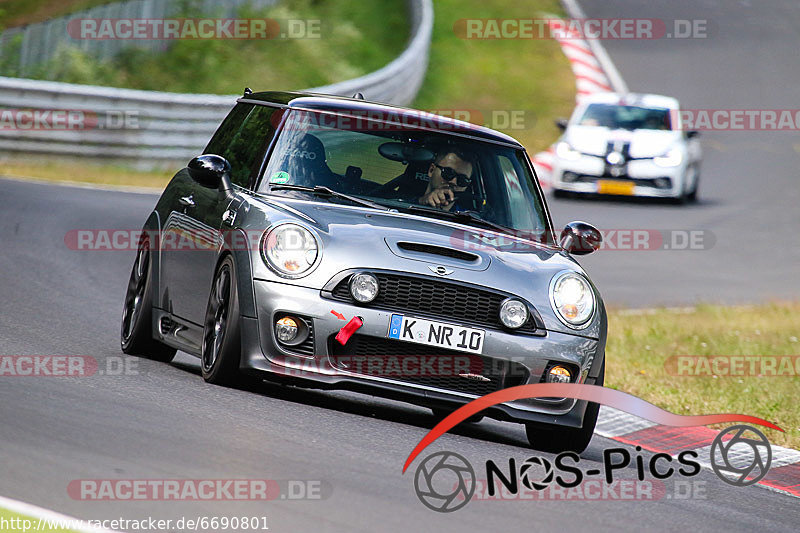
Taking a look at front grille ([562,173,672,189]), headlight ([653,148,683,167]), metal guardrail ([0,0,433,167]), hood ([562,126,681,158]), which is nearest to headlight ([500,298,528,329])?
metal guardrail ([0,0,433,167])

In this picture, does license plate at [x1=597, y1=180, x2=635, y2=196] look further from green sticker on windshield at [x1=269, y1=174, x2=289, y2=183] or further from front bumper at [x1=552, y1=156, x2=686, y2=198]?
green sticker on windshield at [x1=269, y1=174, x2=289, y2=183]

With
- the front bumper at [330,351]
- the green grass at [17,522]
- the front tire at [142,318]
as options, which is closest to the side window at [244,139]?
the front tire at [142,318]

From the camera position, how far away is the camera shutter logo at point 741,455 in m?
7.57

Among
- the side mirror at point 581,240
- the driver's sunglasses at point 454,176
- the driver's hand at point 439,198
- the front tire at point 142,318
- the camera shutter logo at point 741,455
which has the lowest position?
the camera shutter logo at point 741,455

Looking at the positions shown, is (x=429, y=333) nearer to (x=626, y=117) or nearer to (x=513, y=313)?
(x=513, y=313)

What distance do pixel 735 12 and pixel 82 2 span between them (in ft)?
57.6

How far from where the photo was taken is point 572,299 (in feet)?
23.7

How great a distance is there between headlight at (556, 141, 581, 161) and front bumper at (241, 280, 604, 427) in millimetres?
15303

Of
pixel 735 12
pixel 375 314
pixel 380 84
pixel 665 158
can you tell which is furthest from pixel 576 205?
pixel 735 12

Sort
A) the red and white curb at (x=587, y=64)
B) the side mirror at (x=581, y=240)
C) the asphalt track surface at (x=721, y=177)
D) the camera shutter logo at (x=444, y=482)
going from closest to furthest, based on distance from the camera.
Result: the camera shutter logo at (x=444, y=482) → the side mirror at (x=581, y=240) → the asphalt track surface at (x=721, y=177) → the red and white curb at (x=587, y=64)

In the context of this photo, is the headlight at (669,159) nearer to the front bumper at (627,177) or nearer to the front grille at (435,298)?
the front bumper at (627,177)

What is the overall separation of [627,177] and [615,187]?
260mm

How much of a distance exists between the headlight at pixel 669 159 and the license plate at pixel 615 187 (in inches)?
21.9

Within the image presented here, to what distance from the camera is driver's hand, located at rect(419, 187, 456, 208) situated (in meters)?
7.80
